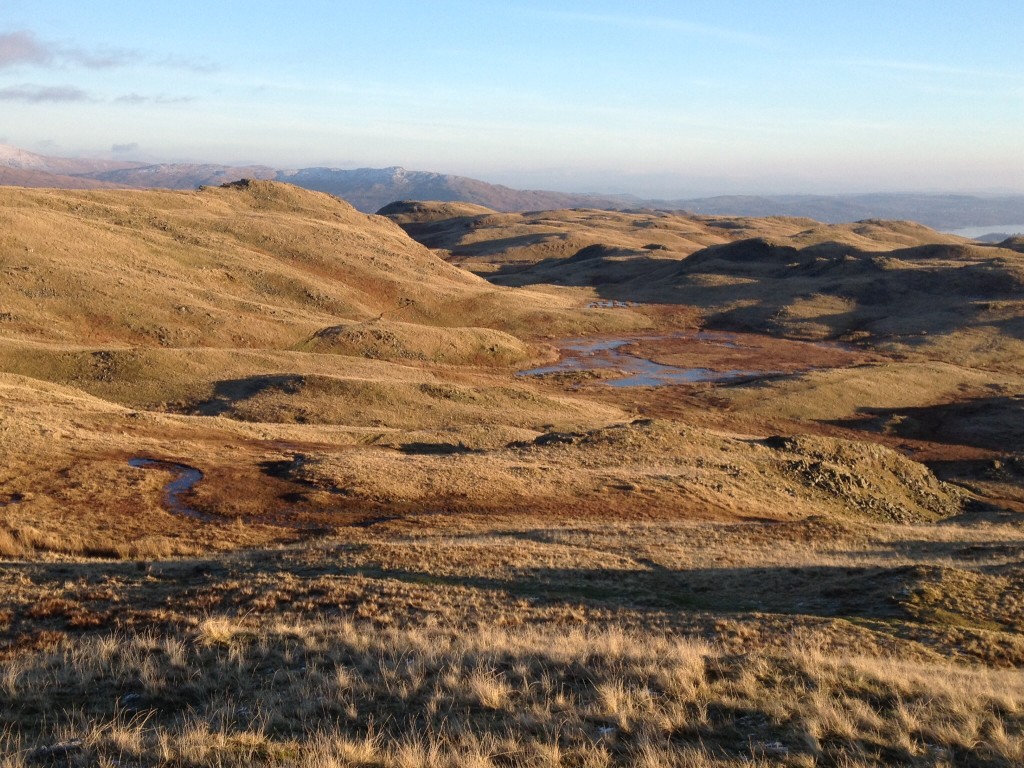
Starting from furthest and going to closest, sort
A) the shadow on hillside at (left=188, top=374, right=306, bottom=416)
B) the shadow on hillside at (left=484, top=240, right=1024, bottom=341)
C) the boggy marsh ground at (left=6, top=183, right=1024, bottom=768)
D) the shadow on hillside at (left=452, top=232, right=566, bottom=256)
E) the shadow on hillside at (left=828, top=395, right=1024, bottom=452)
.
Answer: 1. the shadow on hillside at (left=452, top=232, right=566, bottom=256)
2. the shadow on hillside at (left=484, top=240, right=1024, bottom=341)
3. the shadow on hillside at (left=828, top=395, right=1024, bottom=452)
4. the shadow on hillside at (left=188, top=374, right=306, bottom=416)
5. the boggy marsh ground at (left=6, top=183, right=1024, bottom=768)

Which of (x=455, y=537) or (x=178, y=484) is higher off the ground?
(x=455, y=537)

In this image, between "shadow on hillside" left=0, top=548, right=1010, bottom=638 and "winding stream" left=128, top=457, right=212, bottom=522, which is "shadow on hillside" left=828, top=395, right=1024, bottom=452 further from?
"winding stream" left=128, top=457, right=212, bottom=522

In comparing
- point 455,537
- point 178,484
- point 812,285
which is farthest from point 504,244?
point 455,537

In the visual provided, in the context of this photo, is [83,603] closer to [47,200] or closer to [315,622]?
[315,622]

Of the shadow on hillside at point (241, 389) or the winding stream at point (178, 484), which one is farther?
the shadow on hillside at point (241, 389)

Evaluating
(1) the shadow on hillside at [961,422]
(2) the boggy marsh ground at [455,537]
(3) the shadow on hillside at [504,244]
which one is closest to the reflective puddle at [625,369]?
(2) the boggy marsh ground at [455,537]

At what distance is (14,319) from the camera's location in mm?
62062

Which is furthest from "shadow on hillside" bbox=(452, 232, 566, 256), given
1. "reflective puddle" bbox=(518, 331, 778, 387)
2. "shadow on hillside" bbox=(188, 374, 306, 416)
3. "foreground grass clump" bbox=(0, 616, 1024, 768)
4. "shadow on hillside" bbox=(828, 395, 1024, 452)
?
"foreground grass clump" bbox=(0, 616, 1024, 768)

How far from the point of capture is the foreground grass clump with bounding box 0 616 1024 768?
7867mm

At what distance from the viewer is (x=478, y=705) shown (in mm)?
9289

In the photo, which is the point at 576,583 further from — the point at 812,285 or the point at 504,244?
the point at 504,244

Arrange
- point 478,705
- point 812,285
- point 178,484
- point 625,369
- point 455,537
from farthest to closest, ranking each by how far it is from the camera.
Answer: point 812,285 → point 625,369 → point 178,484 → point 455,537 → point 478,705

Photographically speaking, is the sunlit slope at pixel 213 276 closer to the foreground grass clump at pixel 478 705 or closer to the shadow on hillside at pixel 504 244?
the foreground grass clump at pixel 478 705

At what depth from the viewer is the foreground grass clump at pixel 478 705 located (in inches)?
310
